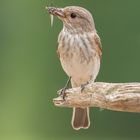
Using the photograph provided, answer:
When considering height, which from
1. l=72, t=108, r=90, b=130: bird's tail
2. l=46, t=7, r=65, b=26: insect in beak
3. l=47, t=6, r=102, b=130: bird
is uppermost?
l=46, t=7, r=65, b=26: insect in beak

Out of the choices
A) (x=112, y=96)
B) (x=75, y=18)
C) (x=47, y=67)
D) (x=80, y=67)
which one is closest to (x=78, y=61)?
(x=80, y=67)

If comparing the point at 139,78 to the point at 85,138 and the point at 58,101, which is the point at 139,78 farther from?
the point at 58,101

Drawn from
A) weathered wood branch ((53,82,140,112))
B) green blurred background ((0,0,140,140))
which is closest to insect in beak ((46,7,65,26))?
weathered wood branch ((53,82,140,112))

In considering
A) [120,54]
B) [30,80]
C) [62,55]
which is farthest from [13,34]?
[62,55]

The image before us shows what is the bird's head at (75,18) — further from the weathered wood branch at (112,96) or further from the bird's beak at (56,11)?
the weathered wood branch at (112,96)

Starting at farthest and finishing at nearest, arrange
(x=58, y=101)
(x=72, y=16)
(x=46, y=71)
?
(x=46, y=71) < (x=72, y=16) < (x=58, y=101)

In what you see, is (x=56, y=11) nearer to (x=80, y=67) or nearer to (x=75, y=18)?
(x=75, y=18)

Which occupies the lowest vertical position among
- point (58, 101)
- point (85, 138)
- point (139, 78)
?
point (85, 138)

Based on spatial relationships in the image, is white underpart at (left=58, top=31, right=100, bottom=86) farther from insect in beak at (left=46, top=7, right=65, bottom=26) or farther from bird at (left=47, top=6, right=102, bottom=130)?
insect in beak at (left=46, top=7, right=65, bottom=26)
